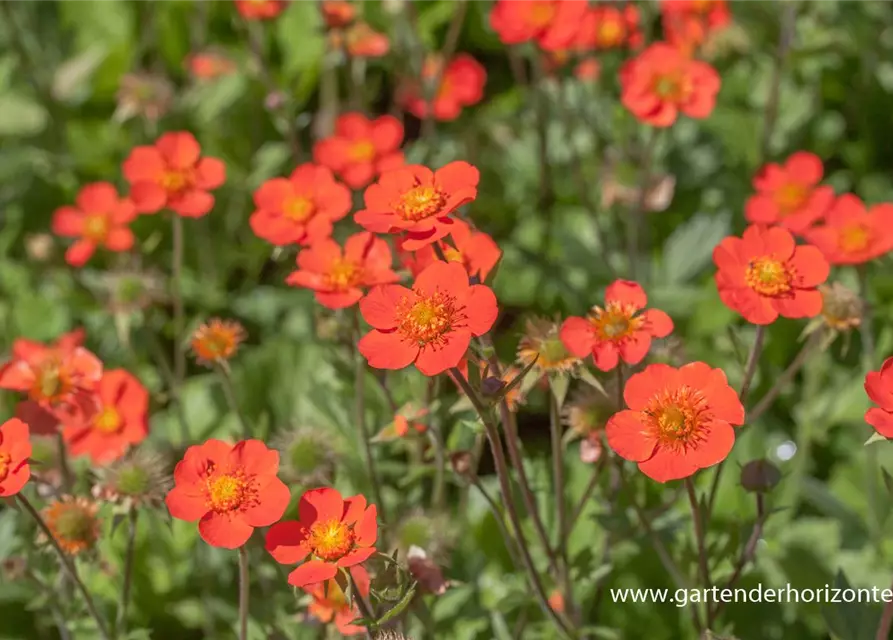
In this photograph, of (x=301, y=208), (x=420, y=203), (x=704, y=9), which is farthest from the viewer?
(x=704, y=9)

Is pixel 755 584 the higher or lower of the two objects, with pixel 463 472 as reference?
lower

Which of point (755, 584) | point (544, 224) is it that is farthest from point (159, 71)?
point (755, 584)

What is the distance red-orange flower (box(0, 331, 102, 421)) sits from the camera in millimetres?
2213

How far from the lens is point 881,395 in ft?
5.61

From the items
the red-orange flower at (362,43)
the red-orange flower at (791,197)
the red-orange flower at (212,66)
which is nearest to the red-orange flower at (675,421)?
the red-orange flower at (791,197)

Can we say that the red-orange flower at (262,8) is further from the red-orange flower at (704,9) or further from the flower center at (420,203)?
the flower center at (420,203)

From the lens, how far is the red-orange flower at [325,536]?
1.70 metres

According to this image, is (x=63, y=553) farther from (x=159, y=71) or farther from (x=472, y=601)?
(x=159, y=71)

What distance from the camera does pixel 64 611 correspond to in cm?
237

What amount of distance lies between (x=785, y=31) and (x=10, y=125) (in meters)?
3.24

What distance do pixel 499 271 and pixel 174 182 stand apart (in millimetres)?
1061

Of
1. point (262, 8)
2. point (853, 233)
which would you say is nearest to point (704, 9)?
point (853, 233)

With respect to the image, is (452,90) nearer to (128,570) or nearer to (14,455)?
(128,570)

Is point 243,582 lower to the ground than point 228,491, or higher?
lower
